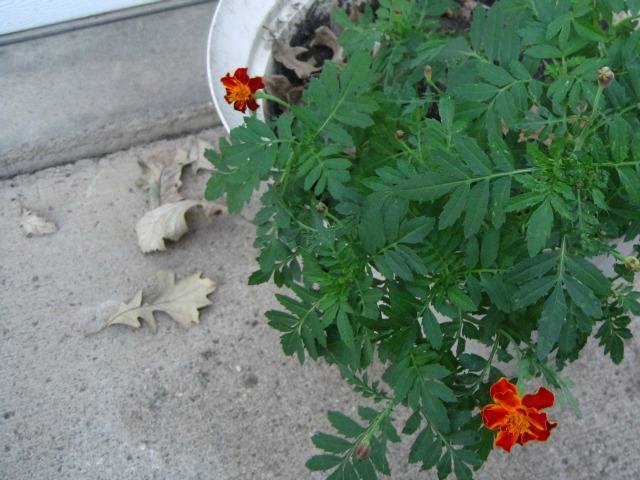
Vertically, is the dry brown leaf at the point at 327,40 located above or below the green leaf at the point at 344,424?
above

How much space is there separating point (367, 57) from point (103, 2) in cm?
178

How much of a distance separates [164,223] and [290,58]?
2.26ft

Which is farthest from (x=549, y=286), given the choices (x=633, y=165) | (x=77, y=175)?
(x=77, y=175)

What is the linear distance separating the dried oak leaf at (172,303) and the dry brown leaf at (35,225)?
428 millimetres

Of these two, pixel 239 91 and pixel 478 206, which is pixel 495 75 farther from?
pixel 239 91

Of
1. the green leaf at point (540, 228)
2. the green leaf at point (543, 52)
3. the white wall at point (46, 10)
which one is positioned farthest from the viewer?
the white wall at point (46, 10)

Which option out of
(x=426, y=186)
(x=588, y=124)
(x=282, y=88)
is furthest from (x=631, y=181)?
(x=282, y=88)

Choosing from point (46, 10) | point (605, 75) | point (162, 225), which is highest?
point (605, 75)

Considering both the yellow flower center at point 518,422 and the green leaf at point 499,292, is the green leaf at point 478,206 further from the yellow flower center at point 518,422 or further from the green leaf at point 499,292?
the yellow flower center at point 518,422

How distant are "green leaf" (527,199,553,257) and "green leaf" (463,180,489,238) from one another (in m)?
0.10

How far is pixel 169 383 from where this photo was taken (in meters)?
2.11

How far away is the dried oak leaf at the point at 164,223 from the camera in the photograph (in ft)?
7.53

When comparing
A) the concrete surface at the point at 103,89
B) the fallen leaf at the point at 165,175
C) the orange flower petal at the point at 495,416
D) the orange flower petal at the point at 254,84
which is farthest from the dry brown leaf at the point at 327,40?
the orange flower petal at the point at 495,416

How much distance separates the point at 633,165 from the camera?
1.30 m
